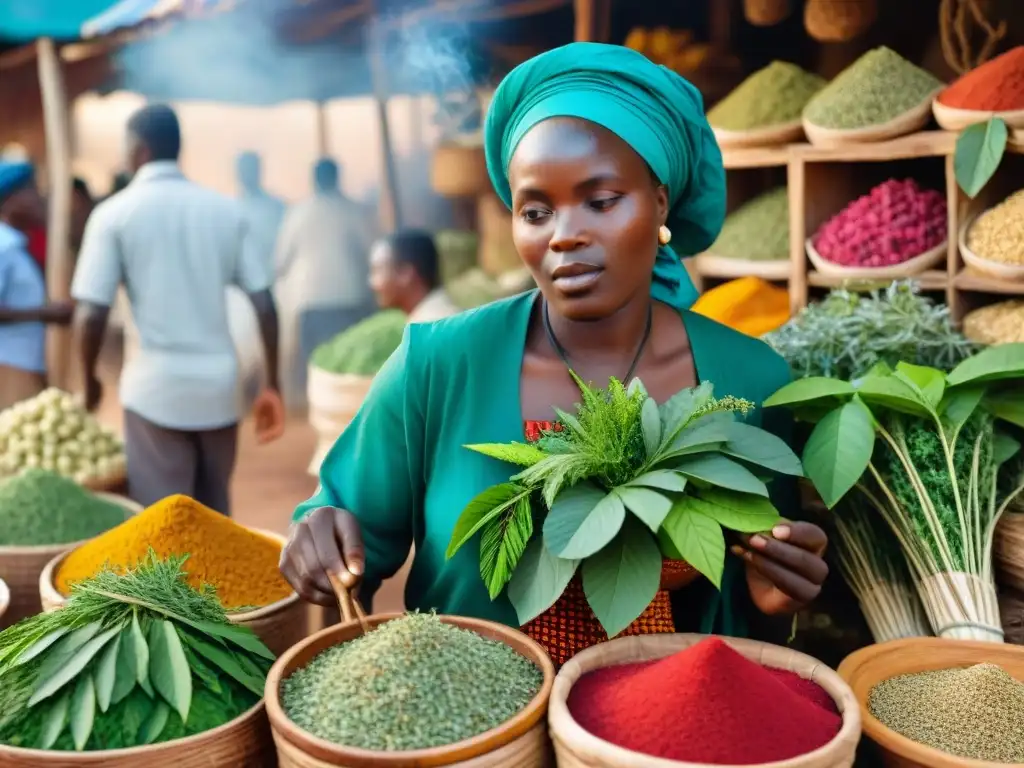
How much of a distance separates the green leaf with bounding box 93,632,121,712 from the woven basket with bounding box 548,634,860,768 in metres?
0.45

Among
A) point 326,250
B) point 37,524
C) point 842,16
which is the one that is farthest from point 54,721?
point 326,250

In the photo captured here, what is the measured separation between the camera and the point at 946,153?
6.92 feet

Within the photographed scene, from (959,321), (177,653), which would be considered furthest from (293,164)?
(177,653)

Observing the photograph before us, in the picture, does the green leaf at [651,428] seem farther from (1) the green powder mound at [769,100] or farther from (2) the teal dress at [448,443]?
(1) the green powder mound at [769,100]

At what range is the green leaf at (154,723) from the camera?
1.02 metres

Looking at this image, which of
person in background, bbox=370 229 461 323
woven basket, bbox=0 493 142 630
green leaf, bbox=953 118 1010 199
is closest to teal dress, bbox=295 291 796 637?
woven basket, bbox=0 493 142 630

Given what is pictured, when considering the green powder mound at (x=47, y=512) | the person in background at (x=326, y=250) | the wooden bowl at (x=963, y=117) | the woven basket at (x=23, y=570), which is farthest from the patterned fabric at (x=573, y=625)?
the person in background at (x=326, y=250)

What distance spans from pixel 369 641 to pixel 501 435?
360 mm

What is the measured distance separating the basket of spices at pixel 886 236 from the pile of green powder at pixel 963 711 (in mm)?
1190

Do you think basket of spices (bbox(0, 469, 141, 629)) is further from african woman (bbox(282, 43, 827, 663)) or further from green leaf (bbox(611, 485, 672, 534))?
green leaf (bbox(611, 485, 672, 534))

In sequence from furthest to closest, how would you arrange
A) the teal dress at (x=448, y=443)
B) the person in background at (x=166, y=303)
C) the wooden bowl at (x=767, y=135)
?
the person in background at (x=166, y=303), the wooden bowl at (x=767, y=135), the teal dress at (x=448, y=443)

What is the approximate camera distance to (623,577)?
1081 mm

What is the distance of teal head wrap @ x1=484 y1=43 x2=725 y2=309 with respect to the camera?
1.24 metres

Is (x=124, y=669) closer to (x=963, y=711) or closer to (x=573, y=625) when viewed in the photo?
(x=573, y=625)
